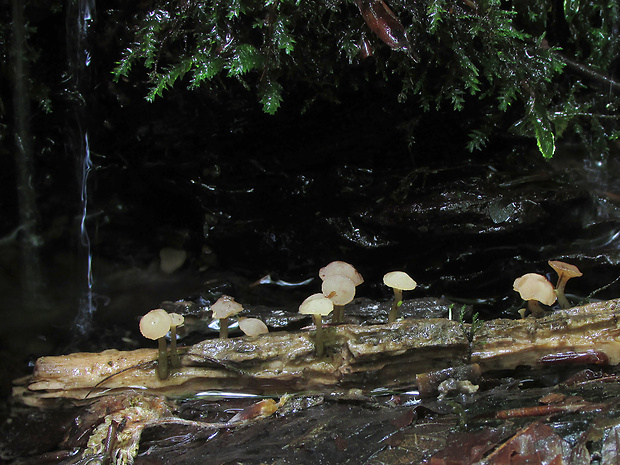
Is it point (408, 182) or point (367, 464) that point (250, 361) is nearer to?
point (367, 464)

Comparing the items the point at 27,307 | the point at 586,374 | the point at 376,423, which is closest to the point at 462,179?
the point at 586,374

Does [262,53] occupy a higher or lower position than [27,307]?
higher

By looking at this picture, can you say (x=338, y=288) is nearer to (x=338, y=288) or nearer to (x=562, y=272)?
(x=338, y=288)

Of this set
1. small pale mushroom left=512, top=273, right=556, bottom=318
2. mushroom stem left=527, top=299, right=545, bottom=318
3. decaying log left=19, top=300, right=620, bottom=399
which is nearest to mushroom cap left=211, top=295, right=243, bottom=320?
decaying log left=19, top=300, right=620, bottom=399

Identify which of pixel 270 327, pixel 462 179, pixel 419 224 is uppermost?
pixel 462 179

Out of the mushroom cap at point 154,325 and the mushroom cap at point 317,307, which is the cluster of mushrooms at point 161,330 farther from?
the mushroom cap at point 317,307

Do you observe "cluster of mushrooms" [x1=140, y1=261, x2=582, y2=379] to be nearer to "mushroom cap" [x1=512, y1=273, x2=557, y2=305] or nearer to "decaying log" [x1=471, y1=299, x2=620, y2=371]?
"mushroom cap" [x1=512, y1=273, x2=557, y2=305]
